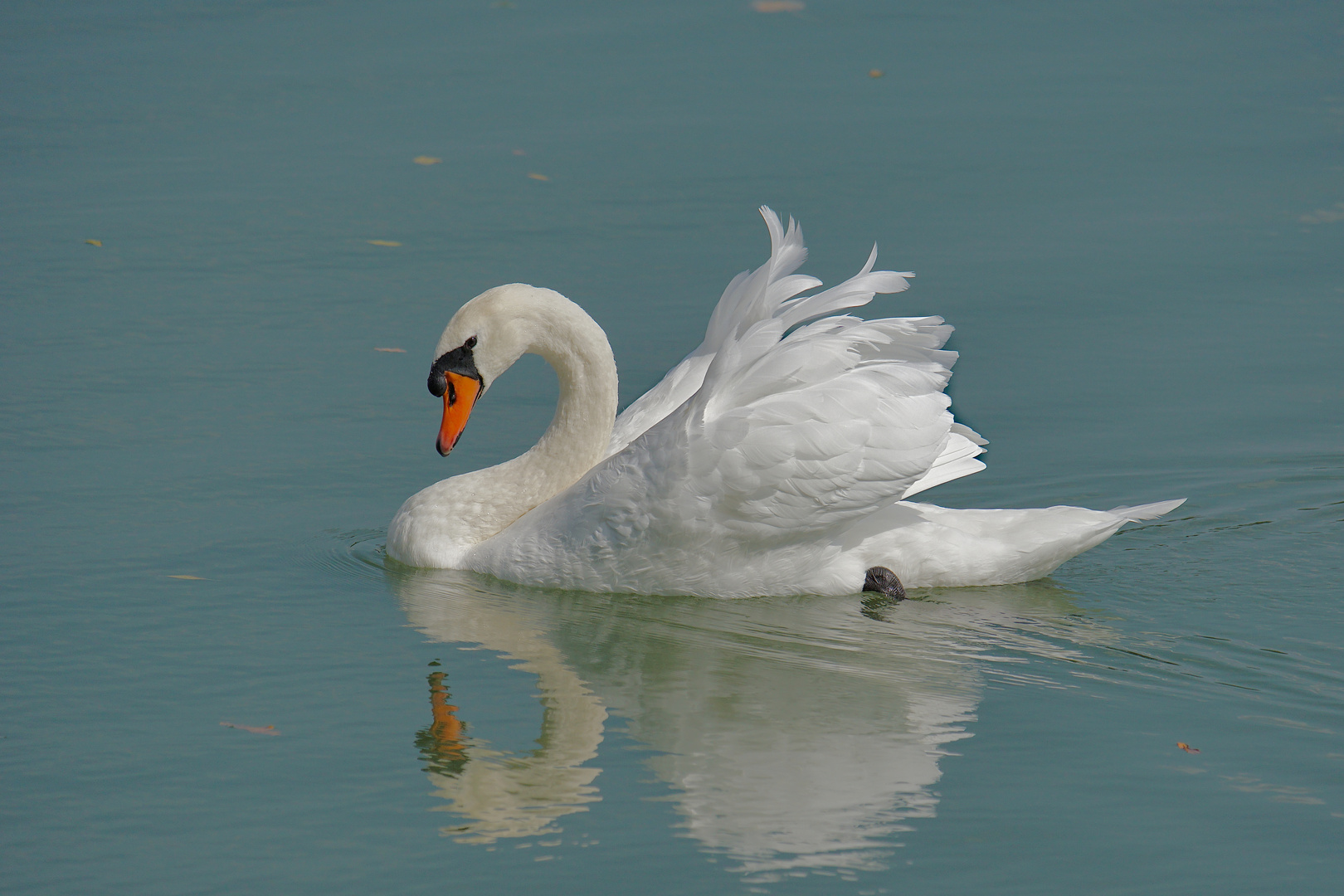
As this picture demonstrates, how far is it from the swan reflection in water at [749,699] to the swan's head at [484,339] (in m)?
0.80

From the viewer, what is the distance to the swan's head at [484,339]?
26.6ft

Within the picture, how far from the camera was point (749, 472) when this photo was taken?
728 cm

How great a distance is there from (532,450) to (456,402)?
0.46 m

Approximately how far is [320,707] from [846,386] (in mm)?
2585

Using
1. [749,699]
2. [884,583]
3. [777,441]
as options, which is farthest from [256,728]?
[884,583]

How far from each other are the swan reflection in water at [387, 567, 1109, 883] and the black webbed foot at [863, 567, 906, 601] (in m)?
0.08

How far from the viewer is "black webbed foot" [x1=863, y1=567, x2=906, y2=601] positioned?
303 inches

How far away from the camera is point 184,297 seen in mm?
11656

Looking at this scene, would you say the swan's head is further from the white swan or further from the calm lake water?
the calm lake water

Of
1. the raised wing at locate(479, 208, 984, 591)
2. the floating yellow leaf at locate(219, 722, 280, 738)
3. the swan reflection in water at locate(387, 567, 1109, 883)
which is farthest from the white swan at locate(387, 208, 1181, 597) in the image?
the floating yellow leaf at locate(219, 722, 280, 738)

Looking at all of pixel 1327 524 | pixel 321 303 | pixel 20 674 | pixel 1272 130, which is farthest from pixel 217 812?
pixel 1272 130

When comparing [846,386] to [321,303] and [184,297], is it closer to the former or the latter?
[321,303]

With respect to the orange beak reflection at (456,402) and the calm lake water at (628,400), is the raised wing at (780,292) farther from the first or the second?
the calm lake water at (628,400)

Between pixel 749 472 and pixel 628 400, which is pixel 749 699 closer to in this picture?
pixel 749 472
